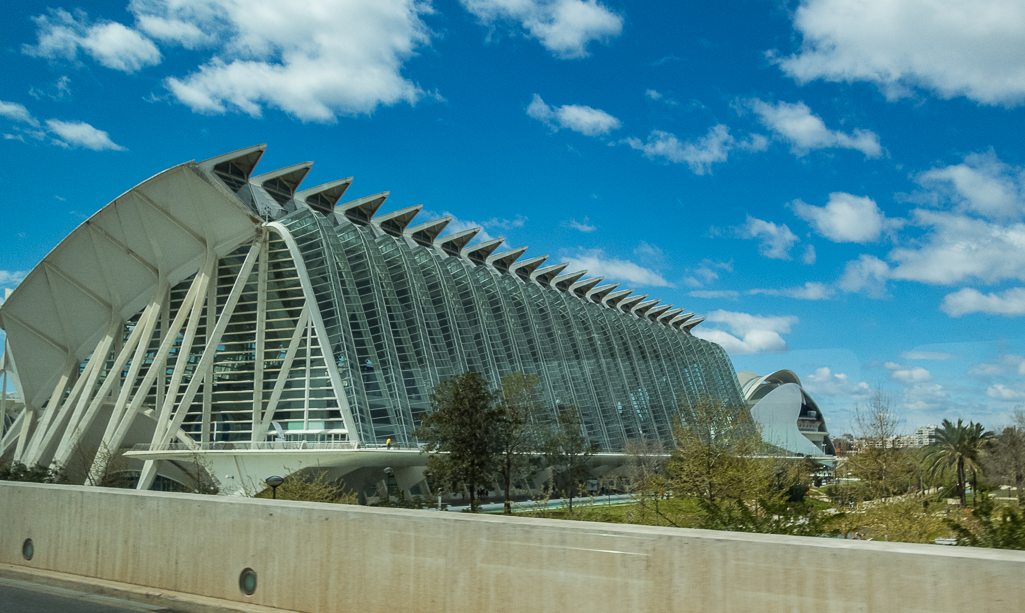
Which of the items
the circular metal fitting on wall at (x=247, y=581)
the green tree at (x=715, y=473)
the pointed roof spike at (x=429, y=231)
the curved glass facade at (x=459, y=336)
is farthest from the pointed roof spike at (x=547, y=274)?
the circular metal fitting on wall at (x=247, y=581)

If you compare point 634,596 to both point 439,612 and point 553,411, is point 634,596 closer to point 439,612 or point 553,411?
point 439,612

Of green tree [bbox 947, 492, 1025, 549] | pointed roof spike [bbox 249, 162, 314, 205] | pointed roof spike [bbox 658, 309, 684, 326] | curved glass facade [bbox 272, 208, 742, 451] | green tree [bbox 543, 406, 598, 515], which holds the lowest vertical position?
green tree [bbox 543, 406, 598, 515]

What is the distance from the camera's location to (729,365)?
351 feet

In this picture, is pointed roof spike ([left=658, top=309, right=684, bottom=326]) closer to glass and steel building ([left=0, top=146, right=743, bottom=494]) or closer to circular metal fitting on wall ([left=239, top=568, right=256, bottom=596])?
glass and steel building ([left=0, top=146, right=743, bottom=494])

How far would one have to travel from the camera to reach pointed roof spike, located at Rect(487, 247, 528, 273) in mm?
68250

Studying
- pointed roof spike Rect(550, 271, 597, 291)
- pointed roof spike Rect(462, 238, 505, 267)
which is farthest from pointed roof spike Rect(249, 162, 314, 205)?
pointed roof spike Rect(550, 271, 597, 291)

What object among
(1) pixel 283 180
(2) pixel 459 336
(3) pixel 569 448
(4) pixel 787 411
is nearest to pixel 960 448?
(3) pixel 569 448

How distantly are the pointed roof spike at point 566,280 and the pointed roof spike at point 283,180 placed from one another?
32.6 metres

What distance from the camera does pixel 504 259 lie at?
2721 inches

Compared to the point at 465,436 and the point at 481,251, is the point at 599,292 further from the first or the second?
the point at 465,436

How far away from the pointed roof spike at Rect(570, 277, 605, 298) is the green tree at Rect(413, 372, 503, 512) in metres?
47.3

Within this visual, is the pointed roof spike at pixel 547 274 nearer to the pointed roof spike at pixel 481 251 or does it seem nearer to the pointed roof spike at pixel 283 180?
the pointed roof spike at pixel 481 251

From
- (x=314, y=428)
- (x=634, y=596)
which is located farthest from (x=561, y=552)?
(x=314, y=428)

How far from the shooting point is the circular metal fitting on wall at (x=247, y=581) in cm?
885
